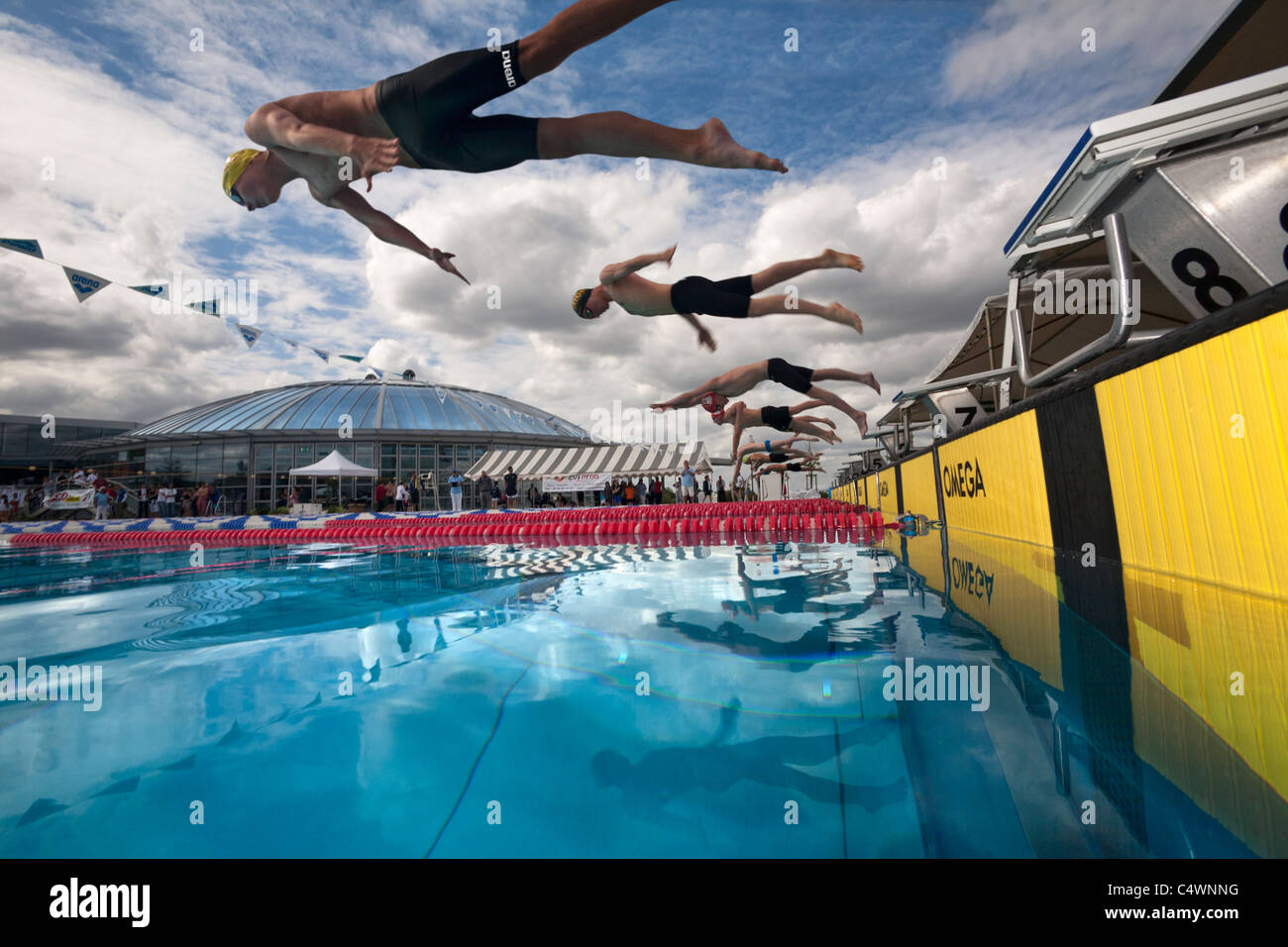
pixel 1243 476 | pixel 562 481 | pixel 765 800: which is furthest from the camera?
pixel 562 481

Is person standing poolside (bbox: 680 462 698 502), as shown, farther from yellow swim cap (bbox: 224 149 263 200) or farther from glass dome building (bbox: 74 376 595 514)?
glass dome building (bbox: 74 376 595 514)

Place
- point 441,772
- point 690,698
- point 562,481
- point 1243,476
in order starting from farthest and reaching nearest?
point 562,481 < point 1243,476 < point 690,698 < point 441,772

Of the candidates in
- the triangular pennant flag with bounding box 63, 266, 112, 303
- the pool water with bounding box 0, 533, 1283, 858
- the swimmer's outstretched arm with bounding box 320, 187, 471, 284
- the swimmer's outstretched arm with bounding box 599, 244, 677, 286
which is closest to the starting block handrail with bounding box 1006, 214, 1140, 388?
the pool water with bounding box 0, 533, 1283, 858

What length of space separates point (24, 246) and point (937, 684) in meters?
13.0

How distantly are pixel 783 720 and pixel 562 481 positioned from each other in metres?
24.9

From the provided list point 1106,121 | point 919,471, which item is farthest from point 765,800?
point 919,471

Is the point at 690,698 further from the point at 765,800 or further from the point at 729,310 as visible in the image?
the point at 729,310

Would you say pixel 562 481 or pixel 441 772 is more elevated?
pixel 562 481

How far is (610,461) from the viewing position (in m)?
26.4

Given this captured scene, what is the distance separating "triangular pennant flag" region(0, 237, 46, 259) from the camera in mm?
8474

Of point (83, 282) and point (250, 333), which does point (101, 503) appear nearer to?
point (250, 333)
